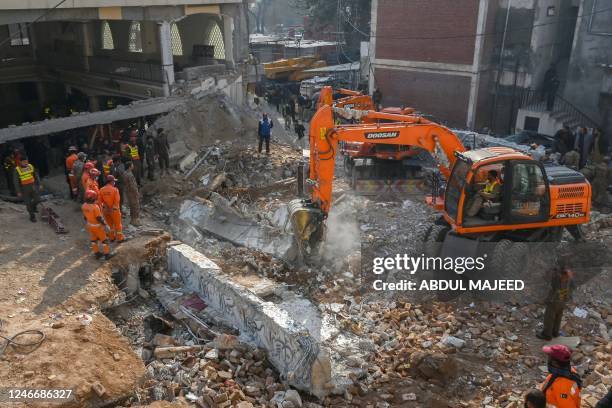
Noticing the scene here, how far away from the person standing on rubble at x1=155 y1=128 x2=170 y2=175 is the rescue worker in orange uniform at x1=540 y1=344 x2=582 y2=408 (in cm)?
1167

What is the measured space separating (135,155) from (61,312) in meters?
5.84

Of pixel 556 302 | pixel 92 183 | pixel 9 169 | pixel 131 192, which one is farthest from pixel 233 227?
pixel 556 302

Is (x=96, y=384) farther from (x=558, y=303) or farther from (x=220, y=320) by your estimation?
(x=558, y=303)

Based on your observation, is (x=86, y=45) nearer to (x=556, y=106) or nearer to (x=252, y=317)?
(x=252, y=317)

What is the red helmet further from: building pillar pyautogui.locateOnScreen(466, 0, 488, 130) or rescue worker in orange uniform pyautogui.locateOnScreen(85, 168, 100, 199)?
building pillar pyautogui.locateOnScreen(466, 0, 488, 130)

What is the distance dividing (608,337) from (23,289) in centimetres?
907

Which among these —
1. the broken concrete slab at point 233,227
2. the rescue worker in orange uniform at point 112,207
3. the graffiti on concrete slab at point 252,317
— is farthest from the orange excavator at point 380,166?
the rescue worker in orange uniform at point 112,207

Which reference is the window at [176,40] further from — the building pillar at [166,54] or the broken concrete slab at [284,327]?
the broken concrete slab at [284,327]

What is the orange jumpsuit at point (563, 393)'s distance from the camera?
4.85 m

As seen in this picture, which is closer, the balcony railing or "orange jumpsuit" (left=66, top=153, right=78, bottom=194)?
"orange jumpsuit" (left=66, top=153, right=78, bottom=194)

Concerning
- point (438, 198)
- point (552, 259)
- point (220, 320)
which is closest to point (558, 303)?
point (552, 259)

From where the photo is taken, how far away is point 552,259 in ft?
30.2

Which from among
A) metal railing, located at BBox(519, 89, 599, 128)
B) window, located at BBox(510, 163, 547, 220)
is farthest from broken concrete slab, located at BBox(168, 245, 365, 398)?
metal railing, located at BBox(519, 89, 599, 128)

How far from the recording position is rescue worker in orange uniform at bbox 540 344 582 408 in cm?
485
